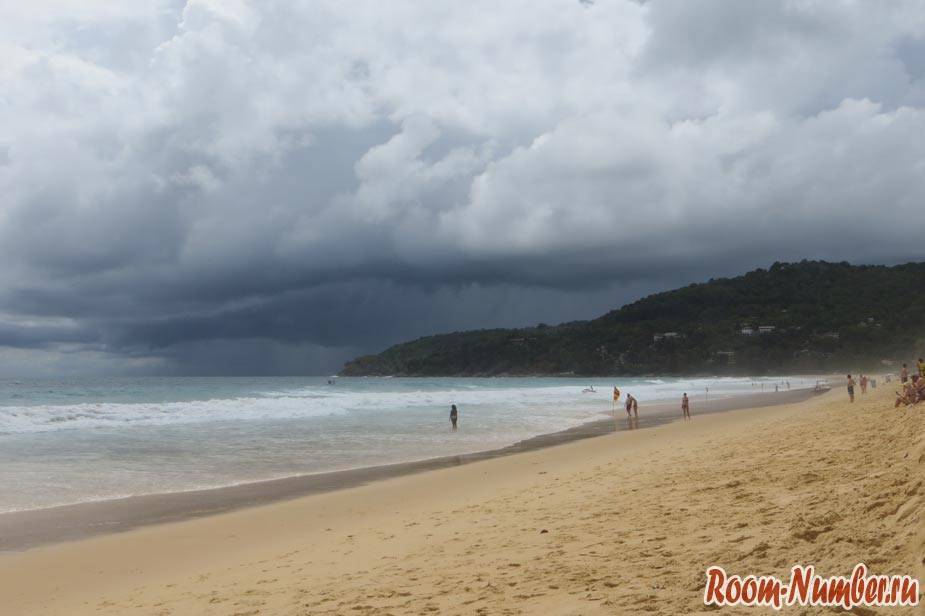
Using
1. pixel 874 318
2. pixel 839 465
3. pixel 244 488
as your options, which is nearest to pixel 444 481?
pixel 244 488

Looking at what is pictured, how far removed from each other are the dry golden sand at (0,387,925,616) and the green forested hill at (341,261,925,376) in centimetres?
10588

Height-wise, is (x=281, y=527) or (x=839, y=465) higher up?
(x=839, y=465)

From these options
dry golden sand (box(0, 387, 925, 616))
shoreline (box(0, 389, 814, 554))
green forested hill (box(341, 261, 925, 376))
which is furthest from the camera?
green forested hill (box(341, 261, 925, 376))

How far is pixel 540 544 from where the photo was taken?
7195 millimetres

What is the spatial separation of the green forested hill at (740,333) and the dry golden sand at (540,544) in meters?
106

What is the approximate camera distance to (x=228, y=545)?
9.58 m

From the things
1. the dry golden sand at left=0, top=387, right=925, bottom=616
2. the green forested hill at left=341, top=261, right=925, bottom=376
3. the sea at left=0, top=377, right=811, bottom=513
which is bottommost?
the sea at left=0, top=377, right=811, bottom=513

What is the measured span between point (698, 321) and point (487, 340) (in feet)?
194

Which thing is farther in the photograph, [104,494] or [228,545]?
[104,494]

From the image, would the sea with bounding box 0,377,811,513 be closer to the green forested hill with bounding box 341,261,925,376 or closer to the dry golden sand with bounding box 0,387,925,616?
the dry golden sand with bounding box 0,387,925,616

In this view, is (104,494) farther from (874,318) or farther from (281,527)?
(874,318)

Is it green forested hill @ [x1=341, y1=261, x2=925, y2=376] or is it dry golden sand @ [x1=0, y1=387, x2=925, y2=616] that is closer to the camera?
dry golden sand @ [x1=0, y1=387, x2=925, y2=616]

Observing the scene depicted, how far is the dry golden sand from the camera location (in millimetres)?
5184

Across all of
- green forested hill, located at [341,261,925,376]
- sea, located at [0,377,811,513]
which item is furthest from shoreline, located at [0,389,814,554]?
green forested hill, located at [341,261,925,376]
